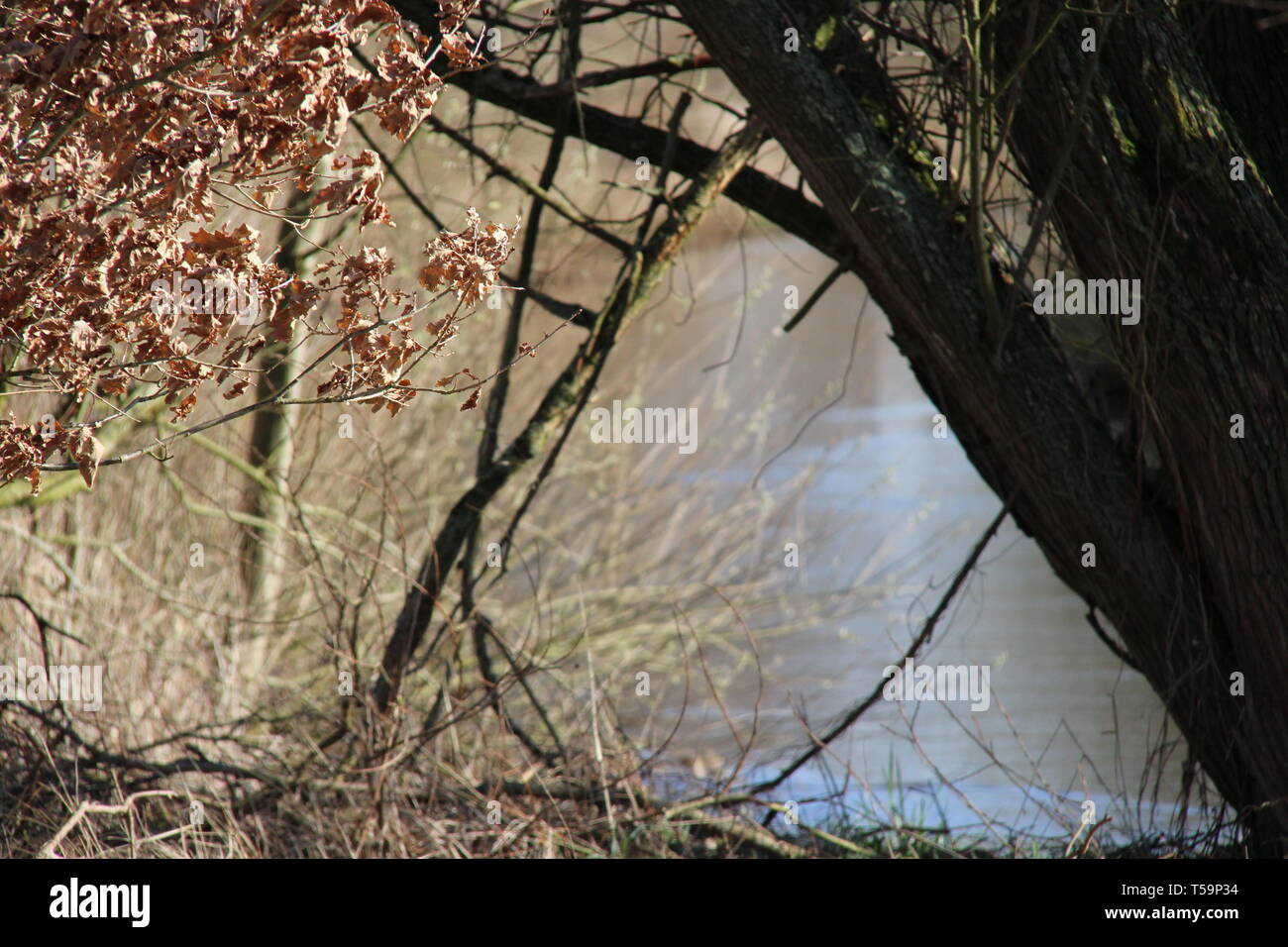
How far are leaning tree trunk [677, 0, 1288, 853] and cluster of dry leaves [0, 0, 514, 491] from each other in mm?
1320

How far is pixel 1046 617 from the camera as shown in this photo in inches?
285

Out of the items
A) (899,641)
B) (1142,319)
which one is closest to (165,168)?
(1142,319)

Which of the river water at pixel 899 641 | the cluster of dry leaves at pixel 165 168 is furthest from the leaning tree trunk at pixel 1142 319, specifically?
the cluster of dry leaves at pixel 165 168

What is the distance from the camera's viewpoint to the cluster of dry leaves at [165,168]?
4.92 ft

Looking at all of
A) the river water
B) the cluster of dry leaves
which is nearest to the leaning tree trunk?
the river water

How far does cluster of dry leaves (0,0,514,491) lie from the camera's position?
1.50m

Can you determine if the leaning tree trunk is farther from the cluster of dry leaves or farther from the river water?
the cluster of dry leaves

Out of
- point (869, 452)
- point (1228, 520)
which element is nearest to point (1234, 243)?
point (1228, 520)

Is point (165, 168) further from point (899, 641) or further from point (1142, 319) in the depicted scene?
point (899, 641)

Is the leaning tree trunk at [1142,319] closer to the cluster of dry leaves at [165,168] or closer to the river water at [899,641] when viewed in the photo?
the river water at [899,641]

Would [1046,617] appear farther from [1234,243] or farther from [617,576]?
[1234,243]
